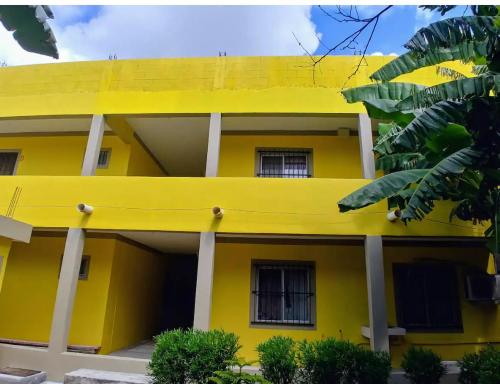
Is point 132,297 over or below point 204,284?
below

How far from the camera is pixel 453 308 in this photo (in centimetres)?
817

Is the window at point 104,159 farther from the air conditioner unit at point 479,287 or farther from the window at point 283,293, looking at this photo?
the air conditioner unit at point 479,287

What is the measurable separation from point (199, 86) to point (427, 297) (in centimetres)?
750

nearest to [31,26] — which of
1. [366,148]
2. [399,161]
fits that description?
[399,161]

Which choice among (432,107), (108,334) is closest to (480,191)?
(432,107)

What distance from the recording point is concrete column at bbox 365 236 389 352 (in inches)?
262

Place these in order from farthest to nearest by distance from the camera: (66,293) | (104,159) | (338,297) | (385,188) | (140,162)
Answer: (140,162) < (104,159) < (338,297) < (66,293) < (385,188)

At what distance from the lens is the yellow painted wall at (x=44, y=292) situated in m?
8.52

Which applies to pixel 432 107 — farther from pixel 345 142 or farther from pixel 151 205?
pixel 151 205

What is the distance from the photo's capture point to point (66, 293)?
7.31 metres

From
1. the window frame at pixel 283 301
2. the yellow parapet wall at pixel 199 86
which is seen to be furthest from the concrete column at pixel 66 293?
the window frame at pixel 283 301

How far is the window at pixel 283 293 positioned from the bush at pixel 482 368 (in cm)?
311

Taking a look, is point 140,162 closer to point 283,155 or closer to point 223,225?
point 283,155

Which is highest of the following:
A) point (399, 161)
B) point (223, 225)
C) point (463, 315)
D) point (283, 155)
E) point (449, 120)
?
point (283, 155)
